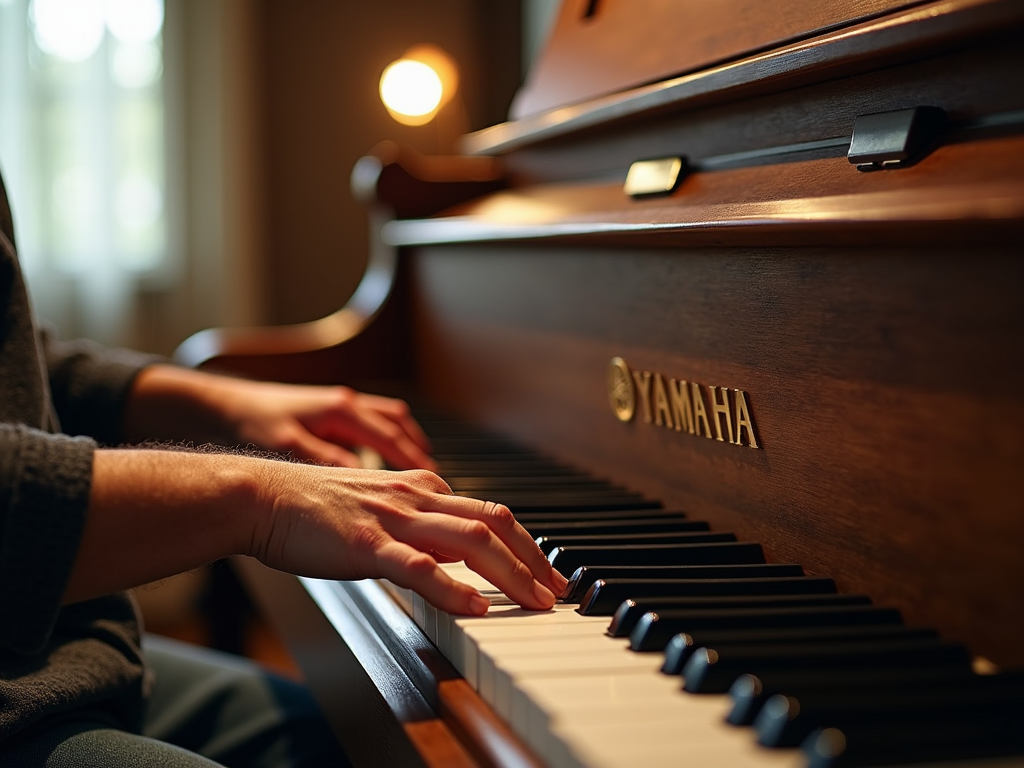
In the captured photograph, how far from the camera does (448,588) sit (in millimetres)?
745

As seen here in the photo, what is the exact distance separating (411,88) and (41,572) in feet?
8.21

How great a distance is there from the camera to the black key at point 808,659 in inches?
→ 23.3

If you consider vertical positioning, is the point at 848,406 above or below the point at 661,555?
above

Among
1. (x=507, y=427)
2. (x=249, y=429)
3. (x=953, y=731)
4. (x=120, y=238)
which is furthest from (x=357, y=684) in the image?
(x=120, y=238)

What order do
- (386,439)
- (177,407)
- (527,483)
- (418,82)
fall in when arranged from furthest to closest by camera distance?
A: (418,82) → (177,407) → (386,439) → (527,483)

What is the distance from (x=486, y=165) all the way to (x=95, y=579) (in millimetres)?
1271

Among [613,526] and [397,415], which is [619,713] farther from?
[397,415]

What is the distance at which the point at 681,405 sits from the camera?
100 cm

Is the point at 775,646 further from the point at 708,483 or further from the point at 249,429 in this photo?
the point at 249,429

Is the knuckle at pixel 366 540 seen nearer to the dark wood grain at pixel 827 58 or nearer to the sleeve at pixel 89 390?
the dark wood grain at pixel 827 58

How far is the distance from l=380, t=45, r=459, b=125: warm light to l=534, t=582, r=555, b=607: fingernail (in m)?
2.50

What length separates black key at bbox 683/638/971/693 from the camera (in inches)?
23.3

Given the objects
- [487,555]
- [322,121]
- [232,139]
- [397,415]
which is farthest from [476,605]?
[322,121]

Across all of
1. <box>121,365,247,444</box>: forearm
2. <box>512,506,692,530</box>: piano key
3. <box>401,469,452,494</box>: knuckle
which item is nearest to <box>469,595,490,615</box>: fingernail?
<box>401,469,452,494</box>: knuckle
